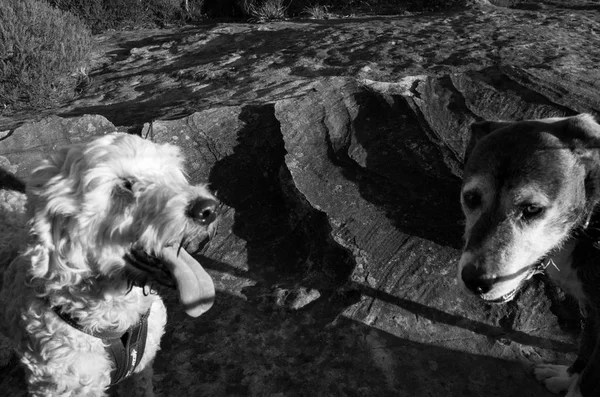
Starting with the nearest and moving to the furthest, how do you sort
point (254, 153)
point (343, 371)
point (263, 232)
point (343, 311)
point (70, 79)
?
point (343, 371)
point (343, 311)
point (263, 232)
point (254, 153)
point (70, 79)

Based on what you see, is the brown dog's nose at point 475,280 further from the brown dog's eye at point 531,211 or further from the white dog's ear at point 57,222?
the white dog's ear at point 57,222

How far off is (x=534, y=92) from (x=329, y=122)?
174 centimetres

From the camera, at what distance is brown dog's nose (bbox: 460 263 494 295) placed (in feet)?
8.05

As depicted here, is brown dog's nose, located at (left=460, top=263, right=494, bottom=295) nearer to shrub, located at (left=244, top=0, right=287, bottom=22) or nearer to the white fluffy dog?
the white fluffy dog

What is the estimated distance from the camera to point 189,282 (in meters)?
2.26

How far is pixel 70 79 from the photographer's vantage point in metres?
6.82

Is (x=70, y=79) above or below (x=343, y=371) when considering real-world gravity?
above

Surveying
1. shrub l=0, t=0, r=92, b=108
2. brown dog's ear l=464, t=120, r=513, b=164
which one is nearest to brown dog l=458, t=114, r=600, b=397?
brown dog's ear l=464, t=120, r=513, b=164

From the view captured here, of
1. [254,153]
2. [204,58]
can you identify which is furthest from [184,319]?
[204,58]

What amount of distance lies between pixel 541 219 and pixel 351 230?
1.32 m

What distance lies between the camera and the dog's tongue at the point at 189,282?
223cm

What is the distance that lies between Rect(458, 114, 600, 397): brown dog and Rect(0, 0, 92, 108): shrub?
231 inches

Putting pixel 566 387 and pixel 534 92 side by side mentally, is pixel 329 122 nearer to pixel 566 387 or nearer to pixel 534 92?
pixel 534 92

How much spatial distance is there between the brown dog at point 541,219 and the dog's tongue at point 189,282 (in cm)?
134
